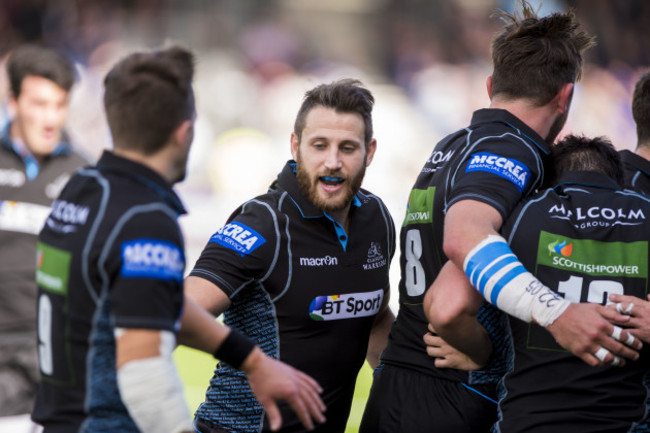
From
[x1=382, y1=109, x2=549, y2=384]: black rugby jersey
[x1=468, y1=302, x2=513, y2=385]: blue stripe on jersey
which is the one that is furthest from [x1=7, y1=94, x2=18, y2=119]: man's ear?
[x1=468, y1=302, x2=513, y2=385]: blue stripe on jersey

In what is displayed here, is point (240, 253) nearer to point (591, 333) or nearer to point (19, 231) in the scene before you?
point (591, 333)

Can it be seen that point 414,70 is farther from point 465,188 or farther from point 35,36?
point 465,188

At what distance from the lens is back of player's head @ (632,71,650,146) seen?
396 cm

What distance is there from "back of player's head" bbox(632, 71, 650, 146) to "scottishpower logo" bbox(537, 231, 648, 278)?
1.14 meters

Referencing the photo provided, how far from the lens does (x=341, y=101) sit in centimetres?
382

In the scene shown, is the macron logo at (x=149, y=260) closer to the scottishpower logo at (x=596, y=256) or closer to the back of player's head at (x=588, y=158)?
the scottishpower logo at (x=596, y=256)

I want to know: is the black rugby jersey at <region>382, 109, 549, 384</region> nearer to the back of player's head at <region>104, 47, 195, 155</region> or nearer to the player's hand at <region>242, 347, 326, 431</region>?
the player's hand at <region>242, 347, 326, 431</region>

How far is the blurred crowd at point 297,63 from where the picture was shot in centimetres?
1338

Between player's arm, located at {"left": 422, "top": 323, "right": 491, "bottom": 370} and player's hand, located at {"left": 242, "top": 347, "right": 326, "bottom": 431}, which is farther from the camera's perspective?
player's arm, located at {"left": 422, "top": 323, "right": 491, "bottom": 370}

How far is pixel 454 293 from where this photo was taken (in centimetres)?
303

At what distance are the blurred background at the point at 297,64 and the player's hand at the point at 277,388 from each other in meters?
10.3

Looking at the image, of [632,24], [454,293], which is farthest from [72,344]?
[632,24]

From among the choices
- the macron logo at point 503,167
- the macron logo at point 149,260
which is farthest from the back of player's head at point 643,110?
the macron logo at point 149,260

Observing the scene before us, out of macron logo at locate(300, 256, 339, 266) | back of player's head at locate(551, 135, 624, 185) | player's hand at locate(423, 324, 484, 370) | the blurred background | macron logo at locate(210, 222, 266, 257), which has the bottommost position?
player's hand at locate(423, 324, 484, 370)
